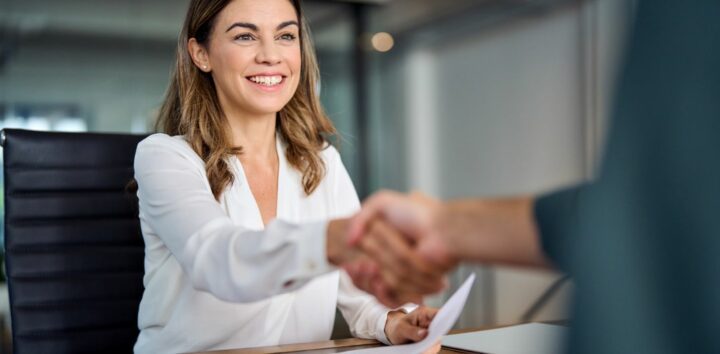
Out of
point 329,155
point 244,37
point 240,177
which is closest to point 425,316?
point 240,177

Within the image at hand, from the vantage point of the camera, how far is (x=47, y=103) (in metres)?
4.41

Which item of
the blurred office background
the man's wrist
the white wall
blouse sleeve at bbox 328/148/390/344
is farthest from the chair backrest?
the white wall

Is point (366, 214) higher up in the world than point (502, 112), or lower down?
lower down

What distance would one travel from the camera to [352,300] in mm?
1663

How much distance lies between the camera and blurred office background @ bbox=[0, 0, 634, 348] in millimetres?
4508

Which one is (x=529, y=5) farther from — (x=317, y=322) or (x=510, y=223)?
(x=510, y=223)

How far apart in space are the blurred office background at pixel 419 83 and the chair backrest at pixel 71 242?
8.93 feet

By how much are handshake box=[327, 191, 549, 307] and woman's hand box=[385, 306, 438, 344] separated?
1.08 feet

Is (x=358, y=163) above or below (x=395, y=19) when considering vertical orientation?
below

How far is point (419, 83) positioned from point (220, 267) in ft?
17.8

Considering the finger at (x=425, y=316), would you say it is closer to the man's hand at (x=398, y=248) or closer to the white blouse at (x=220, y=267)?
the white blouse at (x=220, y=267)

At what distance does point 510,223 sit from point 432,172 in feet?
18.8

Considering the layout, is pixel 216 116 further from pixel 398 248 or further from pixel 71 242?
pixel 398 248

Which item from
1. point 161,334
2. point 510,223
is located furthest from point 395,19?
point 510,223
